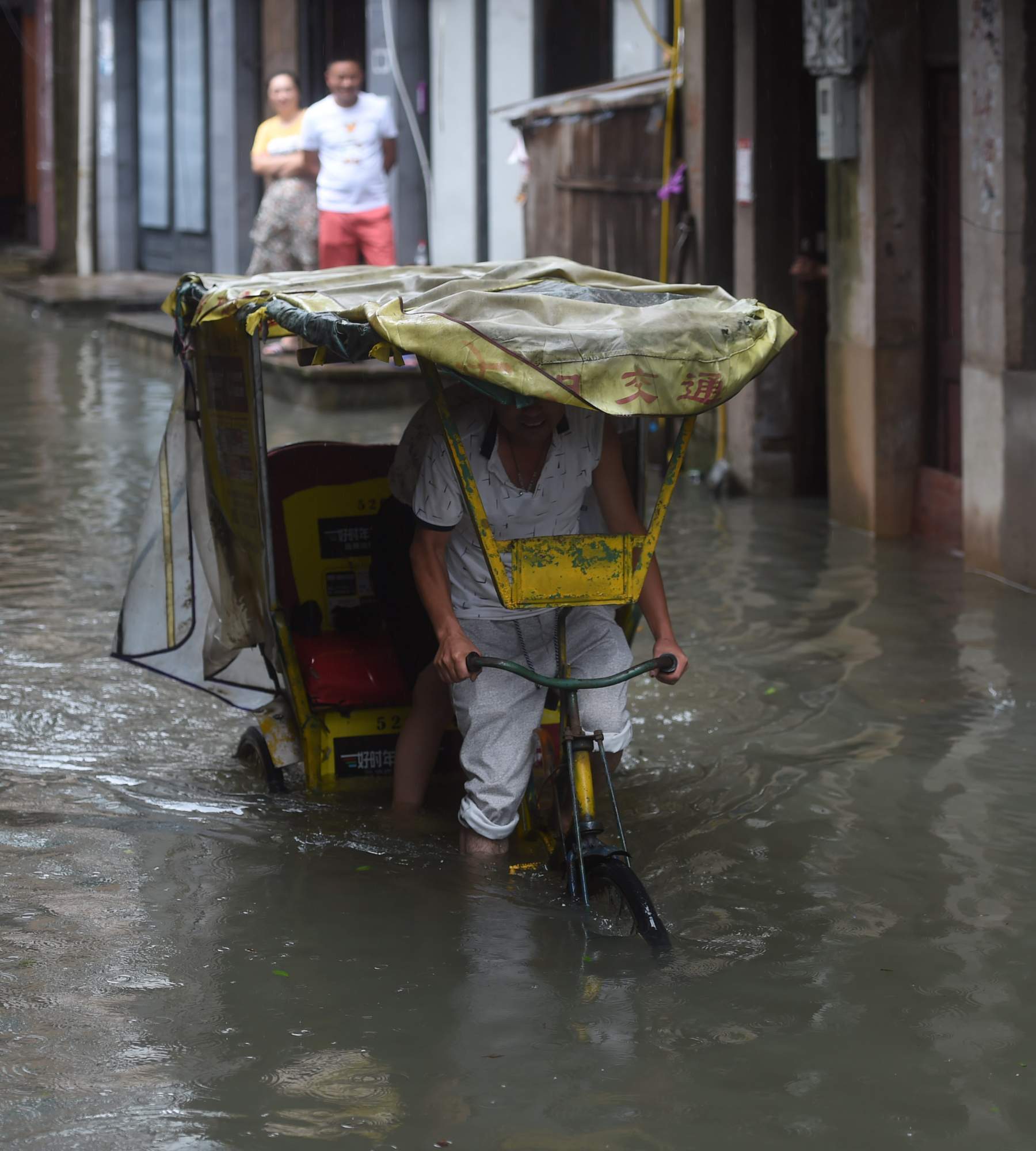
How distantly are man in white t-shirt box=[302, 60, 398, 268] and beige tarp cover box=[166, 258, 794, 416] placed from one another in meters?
9.04

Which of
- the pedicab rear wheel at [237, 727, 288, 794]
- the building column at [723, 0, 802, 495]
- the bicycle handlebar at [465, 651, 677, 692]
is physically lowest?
the pedicab rear wheel at [237, 727, 288, 794]

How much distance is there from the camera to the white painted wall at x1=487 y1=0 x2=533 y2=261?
14.8 meters

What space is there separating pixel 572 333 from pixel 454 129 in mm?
12541

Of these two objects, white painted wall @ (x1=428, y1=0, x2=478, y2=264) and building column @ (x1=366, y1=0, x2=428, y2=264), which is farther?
building column @ (x1=366, y1=0, x2=428, y2=264)

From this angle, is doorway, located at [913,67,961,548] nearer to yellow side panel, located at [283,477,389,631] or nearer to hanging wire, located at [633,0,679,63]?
hanging wire, located at [633,0,679,63]

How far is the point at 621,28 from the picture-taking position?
13.4 m

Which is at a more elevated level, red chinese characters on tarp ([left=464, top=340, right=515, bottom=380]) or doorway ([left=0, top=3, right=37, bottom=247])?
doorway ([left=0, top=3, right=37, bottom=247])

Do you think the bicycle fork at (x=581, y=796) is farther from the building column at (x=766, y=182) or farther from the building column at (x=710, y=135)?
the building column at (x=710, y=135)

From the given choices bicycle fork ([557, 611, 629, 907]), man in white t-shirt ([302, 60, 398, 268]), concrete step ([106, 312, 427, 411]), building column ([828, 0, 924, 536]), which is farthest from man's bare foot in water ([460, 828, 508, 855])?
man in white t-shirt ([302, 60, 398, 268])

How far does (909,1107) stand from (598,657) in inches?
59.6

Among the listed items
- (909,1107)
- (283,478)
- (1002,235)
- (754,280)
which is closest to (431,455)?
(283,478)

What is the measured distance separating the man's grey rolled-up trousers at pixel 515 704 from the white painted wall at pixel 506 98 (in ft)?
33.9

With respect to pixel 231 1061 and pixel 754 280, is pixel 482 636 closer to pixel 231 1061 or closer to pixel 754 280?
pixel 231 1061

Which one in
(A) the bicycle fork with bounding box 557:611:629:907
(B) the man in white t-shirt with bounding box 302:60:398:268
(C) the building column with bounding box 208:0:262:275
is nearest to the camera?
(A) the bicycle fork with bounding box 557:611:629:907
